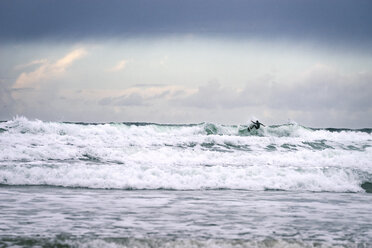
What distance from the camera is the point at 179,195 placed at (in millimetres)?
9805

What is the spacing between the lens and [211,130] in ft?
94.6

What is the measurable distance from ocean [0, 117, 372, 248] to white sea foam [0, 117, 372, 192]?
4cm

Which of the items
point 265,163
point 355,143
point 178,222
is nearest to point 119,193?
point 178,222

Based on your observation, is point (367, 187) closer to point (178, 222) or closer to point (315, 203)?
point (315, 203)

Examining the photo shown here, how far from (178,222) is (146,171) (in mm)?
5644

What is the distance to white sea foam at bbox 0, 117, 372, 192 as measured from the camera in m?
11.5

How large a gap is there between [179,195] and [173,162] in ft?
16.8

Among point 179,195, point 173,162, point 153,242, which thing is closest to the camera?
point 153,242

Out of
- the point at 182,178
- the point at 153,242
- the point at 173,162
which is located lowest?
the point at 153,242

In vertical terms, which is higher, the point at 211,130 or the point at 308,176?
the point at 211,130

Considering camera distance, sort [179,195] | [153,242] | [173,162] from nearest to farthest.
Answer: [153,242] → [179,195] → [173,162]

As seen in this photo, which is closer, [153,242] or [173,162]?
[153,242]

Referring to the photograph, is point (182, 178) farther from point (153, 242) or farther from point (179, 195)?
point (153, 242)

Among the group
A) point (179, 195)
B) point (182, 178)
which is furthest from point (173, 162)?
point (179, 195)
